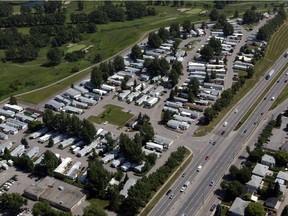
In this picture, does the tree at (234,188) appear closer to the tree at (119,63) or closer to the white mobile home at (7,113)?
the white mobile home at (7,113)

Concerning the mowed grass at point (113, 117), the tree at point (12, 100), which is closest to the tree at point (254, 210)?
the mowed grass at point (113, 117)

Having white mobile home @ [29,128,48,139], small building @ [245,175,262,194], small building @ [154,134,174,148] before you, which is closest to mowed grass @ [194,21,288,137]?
small building @ [154,134,174,148]

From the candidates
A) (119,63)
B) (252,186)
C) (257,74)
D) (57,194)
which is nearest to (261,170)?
(252,186)

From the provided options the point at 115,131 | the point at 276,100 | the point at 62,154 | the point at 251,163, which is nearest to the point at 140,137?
the point at 115,131

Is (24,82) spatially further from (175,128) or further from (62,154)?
(175,128)

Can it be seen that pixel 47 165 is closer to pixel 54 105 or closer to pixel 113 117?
pixel 113 117

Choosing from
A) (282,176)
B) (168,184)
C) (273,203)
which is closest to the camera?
(273,203)
